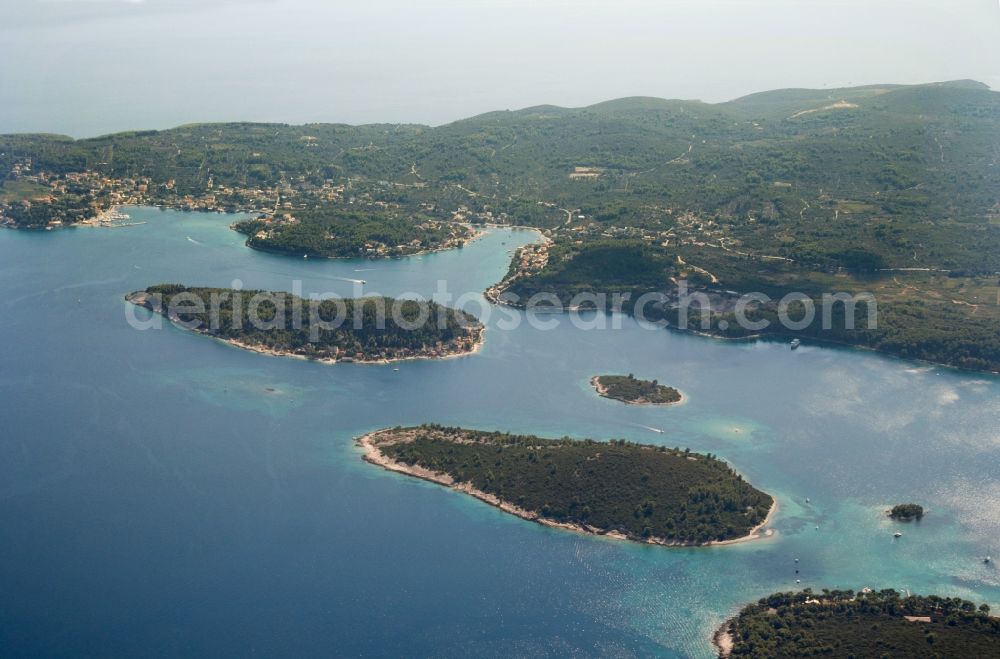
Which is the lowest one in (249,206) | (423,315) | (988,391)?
(988,391)

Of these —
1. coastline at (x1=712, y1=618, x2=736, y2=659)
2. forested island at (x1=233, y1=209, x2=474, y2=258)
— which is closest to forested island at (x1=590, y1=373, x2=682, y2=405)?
coastline at (x1=712, y1=618, x2=736, y2=659)

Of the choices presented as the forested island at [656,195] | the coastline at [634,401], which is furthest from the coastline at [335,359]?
the forested island at [656,195]

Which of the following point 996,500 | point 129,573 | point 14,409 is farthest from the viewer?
point 14,409

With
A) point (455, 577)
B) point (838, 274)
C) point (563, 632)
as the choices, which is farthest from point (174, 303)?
point (838, 274)

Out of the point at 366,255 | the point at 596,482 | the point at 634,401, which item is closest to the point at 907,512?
the point at 596,482

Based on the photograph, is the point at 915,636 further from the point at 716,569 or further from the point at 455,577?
the point at 455,577
